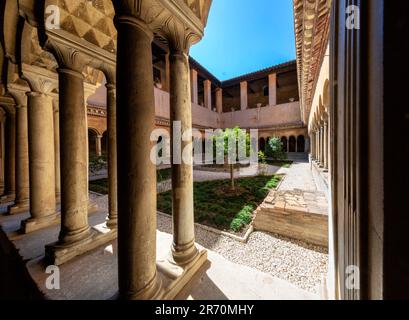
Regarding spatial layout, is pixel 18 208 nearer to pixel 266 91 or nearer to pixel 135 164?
pixel 135 164

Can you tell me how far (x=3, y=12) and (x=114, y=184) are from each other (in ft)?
11.1

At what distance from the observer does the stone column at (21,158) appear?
4025mm

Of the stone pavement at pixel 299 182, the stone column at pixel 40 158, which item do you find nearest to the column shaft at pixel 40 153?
the stone column at pixel 40 158

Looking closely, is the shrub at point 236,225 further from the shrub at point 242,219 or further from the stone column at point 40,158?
the stone column at point 40,158

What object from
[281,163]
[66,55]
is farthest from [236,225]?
[281,163]

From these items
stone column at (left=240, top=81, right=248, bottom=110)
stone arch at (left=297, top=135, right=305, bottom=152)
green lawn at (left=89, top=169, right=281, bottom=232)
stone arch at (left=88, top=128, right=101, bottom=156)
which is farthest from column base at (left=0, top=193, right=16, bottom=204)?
stone column at (left=240, top=81, right=248, bottom=110)

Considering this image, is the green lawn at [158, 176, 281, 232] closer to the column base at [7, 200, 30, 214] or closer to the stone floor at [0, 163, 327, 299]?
the stone floor at [0, 163, 327, 299]

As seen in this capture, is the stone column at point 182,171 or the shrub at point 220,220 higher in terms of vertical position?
the stone column at point 182,171

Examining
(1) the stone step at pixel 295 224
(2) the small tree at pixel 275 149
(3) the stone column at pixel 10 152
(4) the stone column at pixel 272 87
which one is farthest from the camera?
(4) the stone column at pixel 272 87

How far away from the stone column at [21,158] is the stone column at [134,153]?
4267 mm

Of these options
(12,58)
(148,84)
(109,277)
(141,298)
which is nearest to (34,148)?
(12,58)

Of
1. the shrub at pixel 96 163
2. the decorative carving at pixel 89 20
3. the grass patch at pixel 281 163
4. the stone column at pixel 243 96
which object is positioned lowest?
the grass patch at pixel 281 163
